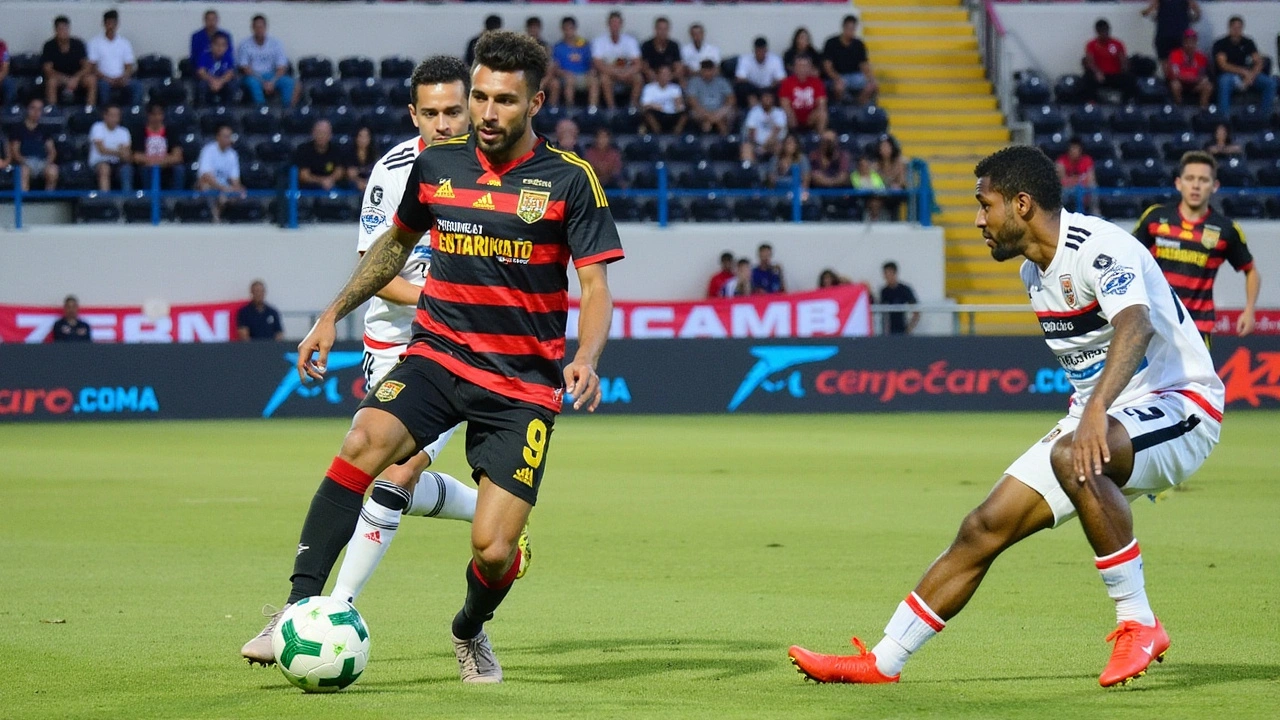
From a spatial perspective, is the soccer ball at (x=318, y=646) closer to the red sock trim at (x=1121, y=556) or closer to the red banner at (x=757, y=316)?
the red sock trim at (x=1121, y=556)

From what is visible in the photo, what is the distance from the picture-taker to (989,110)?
101 ft

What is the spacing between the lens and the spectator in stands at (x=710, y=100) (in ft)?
89.7

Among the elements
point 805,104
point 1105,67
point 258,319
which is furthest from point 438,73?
point 1105,67

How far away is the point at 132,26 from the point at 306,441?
11378 millimetres

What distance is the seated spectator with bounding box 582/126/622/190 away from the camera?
84.2 ft

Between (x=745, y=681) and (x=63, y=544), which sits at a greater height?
(x=745, y=681)

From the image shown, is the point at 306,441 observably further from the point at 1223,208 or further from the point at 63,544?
the point at 1223,208

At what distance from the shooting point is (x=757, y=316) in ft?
81.1

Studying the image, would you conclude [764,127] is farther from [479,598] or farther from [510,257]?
[479,598]

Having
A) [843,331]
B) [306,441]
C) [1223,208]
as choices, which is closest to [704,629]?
[306,441]

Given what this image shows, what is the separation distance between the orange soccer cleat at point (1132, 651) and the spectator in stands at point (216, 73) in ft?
71.7

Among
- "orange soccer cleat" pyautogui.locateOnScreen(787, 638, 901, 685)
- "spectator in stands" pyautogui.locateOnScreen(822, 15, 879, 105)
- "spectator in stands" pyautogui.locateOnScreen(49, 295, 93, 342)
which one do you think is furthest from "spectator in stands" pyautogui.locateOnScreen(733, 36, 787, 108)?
"orange soccer cleat" pyautogui.locateOnScreen(787, 638, 901, 685)

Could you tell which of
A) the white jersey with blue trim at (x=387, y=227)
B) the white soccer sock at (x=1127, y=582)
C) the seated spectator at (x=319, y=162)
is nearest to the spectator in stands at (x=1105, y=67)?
the seated spectator at (x=319, y=162)

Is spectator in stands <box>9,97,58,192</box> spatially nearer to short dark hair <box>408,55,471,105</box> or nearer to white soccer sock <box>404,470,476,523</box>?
short dark hair <box>408,55,471,105</box>
